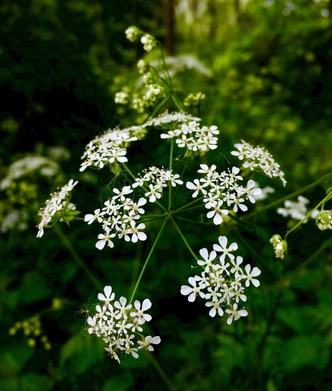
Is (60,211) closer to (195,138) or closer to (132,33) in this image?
(195,138)

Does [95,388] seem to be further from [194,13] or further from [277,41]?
[194,13]

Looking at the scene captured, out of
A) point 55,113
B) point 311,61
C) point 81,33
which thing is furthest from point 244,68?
point 55,113

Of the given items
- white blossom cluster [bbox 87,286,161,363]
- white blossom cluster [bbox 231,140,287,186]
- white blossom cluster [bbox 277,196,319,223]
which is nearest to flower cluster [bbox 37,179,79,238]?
white blossom cluster [bbox 87,286,161,363]

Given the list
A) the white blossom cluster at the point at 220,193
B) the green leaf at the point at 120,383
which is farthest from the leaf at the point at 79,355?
the white blossom cluster at the point at 220,193

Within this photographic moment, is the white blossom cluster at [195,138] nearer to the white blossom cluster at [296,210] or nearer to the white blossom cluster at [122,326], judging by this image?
the white blossom cluster at [122,326]

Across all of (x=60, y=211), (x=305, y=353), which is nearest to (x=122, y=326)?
(x=60, y=211)

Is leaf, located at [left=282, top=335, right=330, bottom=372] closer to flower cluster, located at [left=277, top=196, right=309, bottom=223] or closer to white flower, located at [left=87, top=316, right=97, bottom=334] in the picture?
flower cluster, located at [left=277, top=196, right=309, bottom=223]
